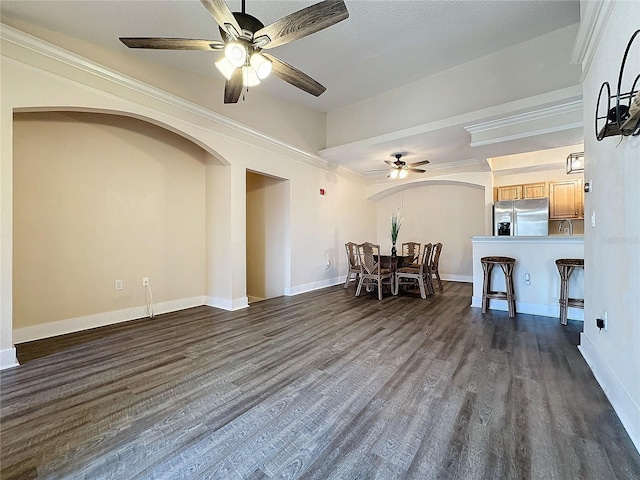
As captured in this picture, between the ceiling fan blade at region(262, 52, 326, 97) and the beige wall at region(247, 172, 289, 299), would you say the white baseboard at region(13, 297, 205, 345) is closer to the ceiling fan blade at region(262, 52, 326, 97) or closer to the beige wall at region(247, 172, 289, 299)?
the beige wall at region(247, 172, 289, 299)

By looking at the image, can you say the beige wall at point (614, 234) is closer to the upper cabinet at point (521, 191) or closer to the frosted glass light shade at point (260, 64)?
the frosted glass light shade at point (260, 64)

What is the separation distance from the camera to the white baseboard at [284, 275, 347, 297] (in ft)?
17.1

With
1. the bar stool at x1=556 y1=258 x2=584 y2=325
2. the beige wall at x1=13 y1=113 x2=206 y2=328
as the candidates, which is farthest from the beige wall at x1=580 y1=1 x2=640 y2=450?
the beige wall at x1=13 y1=113 x2=206 y2=328

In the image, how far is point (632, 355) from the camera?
1.52 meters

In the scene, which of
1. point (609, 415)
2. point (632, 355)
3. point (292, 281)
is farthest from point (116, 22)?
point (609, 415)

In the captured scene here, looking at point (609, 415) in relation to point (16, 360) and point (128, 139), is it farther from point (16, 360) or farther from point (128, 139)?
point (128, 139)

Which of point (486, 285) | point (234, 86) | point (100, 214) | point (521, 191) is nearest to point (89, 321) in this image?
point (100, 214)

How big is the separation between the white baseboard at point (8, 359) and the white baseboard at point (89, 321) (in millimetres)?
Answer: 710

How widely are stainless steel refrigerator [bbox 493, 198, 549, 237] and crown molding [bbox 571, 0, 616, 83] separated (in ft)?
12.3

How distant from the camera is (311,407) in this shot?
1.74 m

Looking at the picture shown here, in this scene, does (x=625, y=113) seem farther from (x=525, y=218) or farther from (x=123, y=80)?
(x=525, y=218)

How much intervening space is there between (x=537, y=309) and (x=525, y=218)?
2782 mm

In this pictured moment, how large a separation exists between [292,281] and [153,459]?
3.92 m

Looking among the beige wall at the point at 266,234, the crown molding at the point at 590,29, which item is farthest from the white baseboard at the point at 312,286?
the crown molding at the point at 590,29
